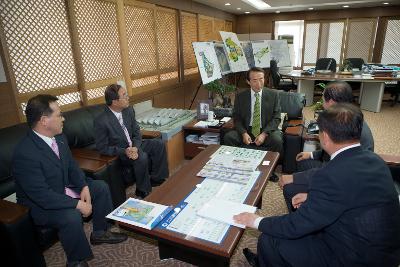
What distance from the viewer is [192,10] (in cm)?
536

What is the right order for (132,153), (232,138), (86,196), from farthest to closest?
(232,138)
(132,153)
(86,196)

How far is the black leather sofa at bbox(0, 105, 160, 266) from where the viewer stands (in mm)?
1431

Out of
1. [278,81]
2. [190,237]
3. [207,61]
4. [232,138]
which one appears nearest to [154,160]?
[232,138]

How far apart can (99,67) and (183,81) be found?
2198 mm

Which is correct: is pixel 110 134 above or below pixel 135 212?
above

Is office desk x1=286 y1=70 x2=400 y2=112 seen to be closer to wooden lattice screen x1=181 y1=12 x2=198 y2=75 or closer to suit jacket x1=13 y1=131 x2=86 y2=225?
wooden lattice screen x1=181 y1=12 x2=198 y2=75

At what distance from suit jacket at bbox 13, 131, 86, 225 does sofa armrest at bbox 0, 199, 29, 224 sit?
93 mm

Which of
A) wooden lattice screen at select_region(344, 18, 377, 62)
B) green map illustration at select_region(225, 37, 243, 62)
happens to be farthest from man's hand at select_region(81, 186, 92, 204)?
wooden lattice screen at select_region(344, 18, 377, 62)

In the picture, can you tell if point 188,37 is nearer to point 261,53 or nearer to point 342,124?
point 261,53

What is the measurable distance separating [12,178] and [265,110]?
2.41 m

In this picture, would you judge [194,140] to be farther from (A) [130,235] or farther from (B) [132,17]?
(B) [132,17]

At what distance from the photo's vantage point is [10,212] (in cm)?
148

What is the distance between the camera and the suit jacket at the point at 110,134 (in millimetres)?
2342

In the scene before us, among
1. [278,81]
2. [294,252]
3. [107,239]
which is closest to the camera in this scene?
[294,252]
